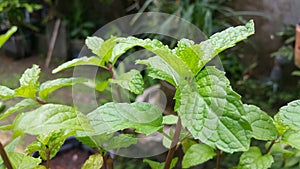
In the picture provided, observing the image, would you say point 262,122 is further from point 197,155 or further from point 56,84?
point 56,84

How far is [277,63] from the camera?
2299mm

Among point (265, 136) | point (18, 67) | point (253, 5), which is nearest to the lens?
point (265, 136)

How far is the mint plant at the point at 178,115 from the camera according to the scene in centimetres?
42

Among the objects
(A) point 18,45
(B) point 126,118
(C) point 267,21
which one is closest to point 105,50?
(B) point 126,118

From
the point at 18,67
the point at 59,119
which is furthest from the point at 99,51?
the point at 18,67

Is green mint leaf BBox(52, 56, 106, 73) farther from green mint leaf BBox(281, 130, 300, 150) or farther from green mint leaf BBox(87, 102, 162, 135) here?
green mint leaf BBox(281, 130, 300, 150)

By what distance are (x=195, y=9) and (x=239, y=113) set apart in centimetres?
191

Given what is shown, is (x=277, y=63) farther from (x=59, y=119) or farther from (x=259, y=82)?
(x=59, y=119)

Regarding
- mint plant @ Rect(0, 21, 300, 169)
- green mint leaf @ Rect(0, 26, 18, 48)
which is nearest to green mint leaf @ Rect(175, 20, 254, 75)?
mint plant @ Rect(0, 21, 300, 169)

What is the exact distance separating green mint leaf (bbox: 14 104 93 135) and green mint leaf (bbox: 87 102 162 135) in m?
0.06

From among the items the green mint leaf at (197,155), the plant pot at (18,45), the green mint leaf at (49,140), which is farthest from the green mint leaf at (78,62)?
the plant pot at (18,45)

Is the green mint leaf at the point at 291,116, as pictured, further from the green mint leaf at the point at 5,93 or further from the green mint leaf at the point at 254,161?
the green mint leaf at the point at 5,93

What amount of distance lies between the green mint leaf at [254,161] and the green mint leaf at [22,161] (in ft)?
0.96

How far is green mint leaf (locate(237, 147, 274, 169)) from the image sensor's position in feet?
1.84
